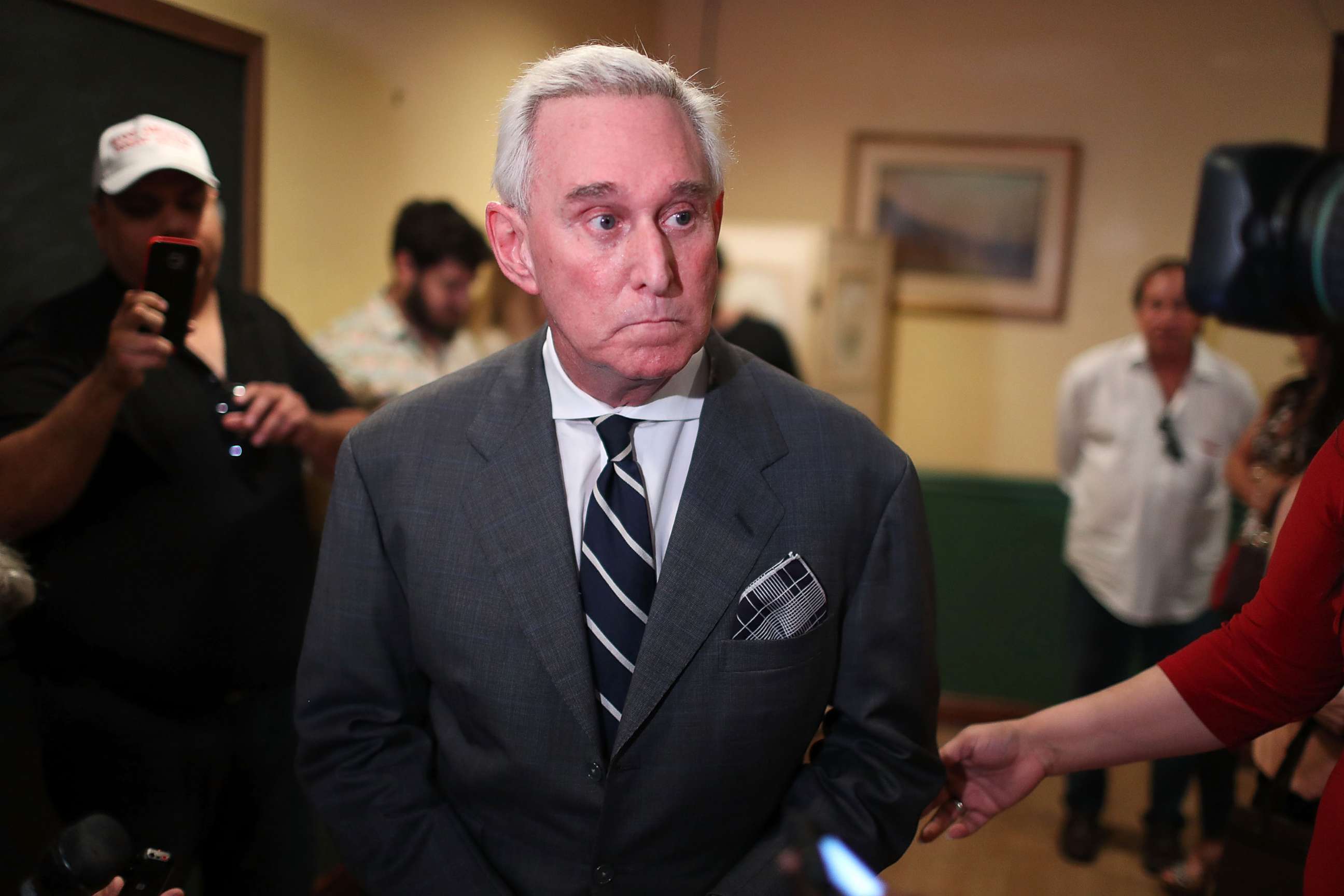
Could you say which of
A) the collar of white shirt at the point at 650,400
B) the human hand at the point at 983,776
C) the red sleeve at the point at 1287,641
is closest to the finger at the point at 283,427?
the collar of white shirt at the point at 650,400

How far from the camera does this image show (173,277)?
1454 millimetres

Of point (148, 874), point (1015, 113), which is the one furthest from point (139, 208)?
point (1015, 113)

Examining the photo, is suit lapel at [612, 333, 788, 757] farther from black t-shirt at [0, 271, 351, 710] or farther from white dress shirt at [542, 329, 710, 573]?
black t-shirt at [0, 271, 351, 710]

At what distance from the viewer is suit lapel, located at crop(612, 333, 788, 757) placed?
1088 millimetres

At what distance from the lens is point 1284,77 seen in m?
3.63

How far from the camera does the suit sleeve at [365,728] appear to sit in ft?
3.76

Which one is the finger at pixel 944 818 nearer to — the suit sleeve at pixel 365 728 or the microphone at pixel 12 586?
the suit sleeve at pixel 365 728

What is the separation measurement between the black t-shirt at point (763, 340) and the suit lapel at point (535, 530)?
88.8 inches

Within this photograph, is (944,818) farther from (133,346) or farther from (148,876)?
(133,346)

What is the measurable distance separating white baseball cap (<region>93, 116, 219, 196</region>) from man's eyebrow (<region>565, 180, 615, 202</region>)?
787 millimetres

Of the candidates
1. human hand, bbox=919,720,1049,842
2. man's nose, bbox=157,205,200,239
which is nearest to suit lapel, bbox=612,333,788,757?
human hand, bbox=919,720,1049,842

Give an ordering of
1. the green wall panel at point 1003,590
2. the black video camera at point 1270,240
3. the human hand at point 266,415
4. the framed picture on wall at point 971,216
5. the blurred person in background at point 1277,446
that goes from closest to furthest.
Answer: the black video camera at point 1270,240, the human hand at point 266,415, the blurred person in background at point 1277,446, the green wall panel at point 1003,590, the framed picture on wall at point 971,216

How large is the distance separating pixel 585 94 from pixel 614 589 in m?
0.54

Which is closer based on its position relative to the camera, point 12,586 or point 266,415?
point 12,586
